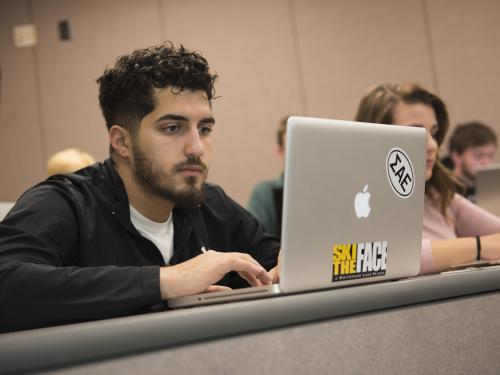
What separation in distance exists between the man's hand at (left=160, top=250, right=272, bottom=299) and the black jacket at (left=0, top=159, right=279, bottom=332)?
0.02m

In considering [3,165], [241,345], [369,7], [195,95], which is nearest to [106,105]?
[195,95]

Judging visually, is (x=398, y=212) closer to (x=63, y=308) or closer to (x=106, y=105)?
(x=63, y=308)

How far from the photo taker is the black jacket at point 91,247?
0.94 m

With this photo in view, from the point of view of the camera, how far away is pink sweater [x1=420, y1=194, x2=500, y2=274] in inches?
74.1

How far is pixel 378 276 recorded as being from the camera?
101 centimetres

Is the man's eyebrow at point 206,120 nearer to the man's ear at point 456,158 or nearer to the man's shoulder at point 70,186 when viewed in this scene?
the man's shoulder at point 70,186

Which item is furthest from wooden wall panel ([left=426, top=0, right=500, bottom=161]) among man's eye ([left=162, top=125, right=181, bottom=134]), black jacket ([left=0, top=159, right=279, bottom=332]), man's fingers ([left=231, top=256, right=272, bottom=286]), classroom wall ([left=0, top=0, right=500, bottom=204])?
man's fingers ([left=231, top=256, right=272, bottom=286])

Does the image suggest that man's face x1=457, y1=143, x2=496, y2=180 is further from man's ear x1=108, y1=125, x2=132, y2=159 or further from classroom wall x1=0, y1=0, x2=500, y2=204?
man's ear x1=108, y1=125, x2=132, y2=159

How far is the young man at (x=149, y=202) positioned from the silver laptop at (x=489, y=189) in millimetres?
716

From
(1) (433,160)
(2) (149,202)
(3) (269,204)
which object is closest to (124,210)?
(2) (149,202)

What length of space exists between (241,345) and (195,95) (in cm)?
80

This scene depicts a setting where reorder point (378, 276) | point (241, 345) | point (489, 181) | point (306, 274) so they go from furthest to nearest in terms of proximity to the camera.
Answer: point (489, 181), point (378, 276), point (306, 274), point (241, 345)

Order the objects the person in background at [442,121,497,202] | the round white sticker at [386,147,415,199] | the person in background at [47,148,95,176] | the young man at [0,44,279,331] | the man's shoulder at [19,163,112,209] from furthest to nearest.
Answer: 1. the person in background at [442,121,497,202]
2. the person in background at [47,148,95,176]
3. the man's shoulder at [19,163,112,209]
4. the young man at [0,44,279,331]
5. the round white sticker at [386,147,415,199]

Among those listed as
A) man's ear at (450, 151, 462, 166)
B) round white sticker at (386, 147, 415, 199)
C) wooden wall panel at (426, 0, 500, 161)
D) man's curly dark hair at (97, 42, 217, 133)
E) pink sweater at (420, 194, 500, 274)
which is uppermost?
wooden wall panel at (426, 0, 500, 161)
